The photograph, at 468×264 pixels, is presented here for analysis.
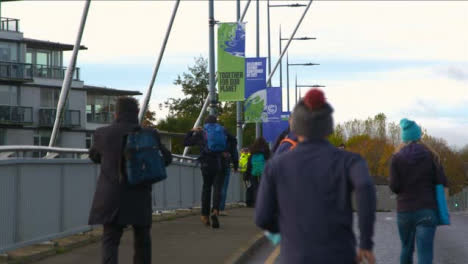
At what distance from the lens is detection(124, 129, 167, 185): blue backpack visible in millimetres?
8938

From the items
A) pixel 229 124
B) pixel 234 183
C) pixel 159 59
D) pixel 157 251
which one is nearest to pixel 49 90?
pixel 229 124

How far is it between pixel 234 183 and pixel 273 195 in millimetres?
24714

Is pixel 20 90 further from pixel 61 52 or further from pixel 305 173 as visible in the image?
pixel 305 173

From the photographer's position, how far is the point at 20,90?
86.6 meters

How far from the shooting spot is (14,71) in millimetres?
83500

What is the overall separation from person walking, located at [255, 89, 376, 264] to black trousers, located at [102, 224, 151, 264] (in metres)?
3.52

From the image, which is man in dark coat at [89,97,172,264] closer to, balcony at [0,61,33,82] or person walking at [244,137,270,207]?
person walking at [244,137,270,207]

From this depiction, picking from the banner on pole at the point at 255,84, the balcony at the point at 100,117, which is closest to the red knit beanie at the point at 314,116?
the banner on pole at the point at 255,84

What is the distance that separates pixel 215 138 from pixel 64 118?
75.6m

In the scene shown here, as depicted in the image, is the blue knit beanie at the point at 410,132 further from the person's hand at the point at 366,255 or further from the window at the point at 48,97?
the window at the point at 48,97

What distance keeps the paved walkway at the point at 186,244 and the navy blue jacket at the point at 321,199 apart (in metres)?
6.45

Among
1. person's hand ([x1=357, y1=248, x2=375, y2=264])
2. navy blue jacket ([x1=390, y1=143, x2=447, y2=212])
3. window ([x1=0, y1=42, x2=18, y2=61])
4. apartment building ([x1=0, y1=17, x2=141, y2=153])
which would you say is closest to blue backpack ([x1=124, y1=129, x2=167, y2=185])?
navy blue jacket ([x1=390, y1=143, x2=447, y2=212])

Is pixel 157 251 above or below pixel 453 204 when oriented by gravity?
above

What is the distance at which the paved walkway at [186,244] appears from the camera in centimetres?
1233
